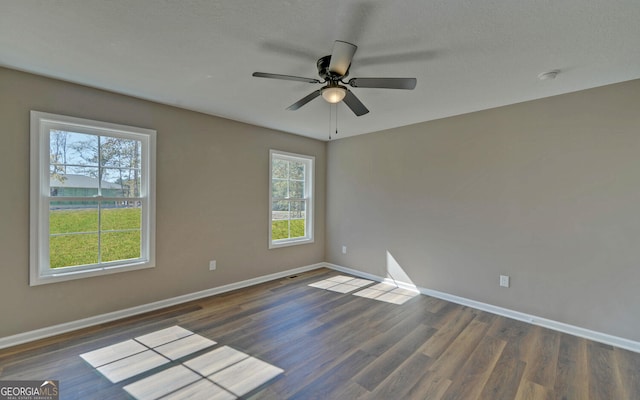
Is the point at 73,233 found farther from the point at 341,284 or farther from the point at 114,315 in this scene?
the point at 341,284

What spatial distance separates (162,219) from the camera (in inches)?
129

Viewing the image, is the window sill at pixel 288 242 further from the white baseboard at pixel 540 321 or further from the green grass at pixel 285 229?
the white baseboard at pixel 540 321

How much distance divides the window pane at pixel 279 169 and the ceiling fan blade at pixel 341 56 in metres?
2.74

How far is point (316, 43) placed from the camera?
6.46 feet

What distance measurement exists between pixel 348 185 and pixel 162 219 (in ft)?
9.75

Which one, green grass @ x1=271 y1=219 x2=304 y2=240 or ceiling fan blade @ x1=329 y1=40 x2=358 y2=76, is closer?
Answer: ceiling fan blade @ x1=329 y1=40 x2=358 y2=76

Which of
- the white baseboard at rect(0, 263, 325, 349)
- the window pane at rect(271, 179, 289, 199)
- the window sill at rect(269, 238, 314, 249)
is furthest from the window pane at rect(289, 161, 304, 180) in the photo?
the white baseboard at rect(0, 263, 325, 349)

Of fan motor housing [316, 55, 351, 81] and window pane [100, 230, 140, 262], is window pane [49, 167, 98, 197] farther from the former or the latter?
fan motor housing [316, 55, 351, 81]

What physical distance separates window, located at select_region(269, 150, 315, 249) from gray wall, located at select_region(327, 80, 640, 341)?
4.17ft

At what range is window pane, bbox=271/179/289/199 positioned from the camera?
4.56 metres

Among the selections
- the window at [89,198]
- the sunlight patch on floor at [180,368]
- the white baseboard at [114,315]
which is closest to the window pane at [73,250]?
the window at [89,198]

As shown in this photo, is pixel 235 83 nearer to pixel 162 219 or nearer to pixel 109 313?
pixel 162 219

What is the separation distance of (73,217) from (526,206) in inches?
192

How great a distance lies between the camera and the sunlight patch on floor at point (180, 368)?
6.21ft
